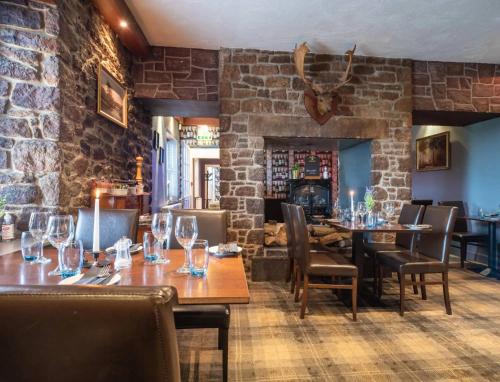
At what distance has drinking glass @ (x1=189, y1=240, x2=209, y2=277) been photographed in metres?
1.40

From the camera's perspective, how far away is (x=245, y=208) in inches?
157

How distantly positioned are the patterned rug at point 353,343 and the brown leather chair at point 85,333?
149 cm

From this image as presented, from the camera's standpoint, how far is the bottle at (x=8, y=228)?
2051 millimetres

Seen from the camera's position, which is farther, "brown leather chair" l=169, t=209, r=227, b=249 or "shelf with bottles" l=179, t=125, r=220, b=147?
"shelf with bottles" l=179, t=125, r=220, b=147

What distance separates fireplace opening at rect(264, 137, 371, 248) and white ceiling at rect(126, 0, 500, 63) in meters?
1.25

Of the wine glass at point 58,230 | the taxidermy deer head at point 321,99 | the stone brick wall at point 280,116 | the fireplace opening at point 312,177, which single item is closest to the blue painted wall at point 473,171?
the stone brick wall at point 280,116

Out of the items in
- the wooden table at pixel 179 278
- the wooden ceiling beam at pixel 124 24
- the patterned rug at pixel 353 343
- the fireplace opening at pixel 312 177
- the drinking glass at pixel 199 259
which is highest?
the wooden ceiling beam at pixel 124 24

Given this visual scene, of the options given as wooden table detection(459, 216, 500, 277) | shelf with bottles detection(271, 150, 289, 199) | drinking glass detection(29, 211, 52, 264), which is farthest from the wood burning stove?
drinking glass detection(29, 211, 52, 264)

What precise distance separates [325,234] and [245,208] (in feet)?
4.07

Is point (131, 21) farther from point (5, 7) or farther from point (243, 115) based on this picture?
point (243, 115)

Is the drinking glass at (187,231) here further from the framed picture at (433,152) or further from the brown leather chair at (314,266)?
the framed picture at (433,152)

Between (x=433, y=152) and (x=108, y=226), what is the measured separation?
19.6 feet

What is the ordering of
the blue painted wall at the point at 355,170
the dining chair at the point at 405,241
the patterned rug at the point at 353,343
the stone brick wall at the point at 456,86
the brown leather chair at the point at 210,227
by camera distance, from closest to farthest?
the patterned rug at the point at 353,343
the brown leather chair at the point at 210,227
the dining chair at the point at 405,241
the stone brick wall at the point at 456,86
the blue painted wall at the point at 355,170

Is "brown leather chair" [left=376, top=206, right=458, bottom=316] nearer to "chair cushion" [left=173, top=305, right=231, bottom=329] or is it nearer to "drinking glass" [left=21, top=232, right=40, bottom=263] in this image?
"chair cushion" [left=173, top=305, right=231, bottom=329]
